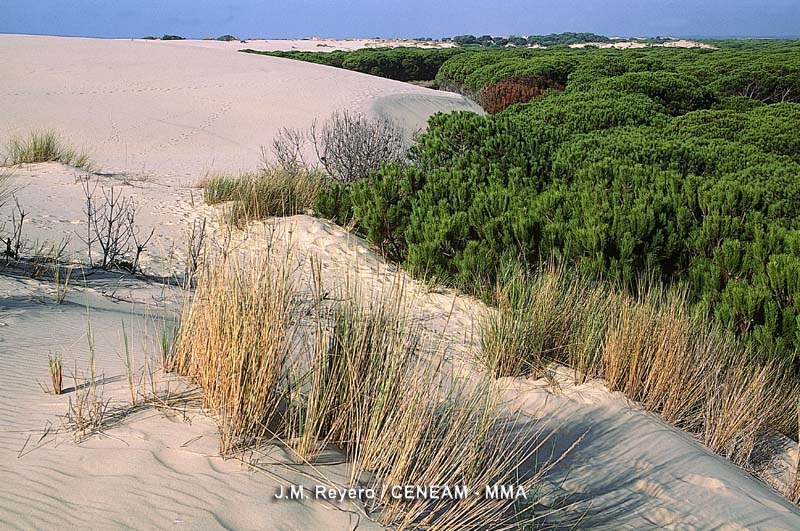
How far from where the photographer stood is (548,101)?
56.5ft

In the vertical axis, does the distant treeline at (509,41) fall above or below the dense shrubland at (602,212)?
above

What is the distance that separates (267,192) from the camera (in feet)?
30.9

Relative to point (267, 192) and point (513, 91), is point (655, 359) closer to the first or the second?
point (267, 192)

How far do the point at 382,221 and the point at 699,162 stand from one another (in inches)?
222

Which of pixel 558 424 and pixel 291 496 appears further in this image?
pixel 558 424

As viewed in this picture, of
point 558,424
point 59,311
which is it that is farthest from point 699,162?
point 59,311

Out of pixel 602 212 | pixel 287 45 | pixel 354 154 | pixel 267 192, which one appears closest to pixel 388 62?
pixel 287 45

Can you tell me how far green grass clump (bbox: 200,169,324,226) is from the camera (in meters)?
9.02

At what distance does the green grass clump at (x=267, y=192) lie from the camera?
9.02 m

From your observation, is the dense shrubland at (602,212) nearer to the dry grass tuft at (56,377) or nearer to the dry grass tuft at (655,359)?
the dry grass tuft at (655,359)

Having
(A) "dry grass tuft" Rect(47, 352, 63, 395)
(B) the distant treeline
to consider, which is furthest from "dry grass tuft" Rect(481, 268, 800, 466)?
(B) the distant treeline

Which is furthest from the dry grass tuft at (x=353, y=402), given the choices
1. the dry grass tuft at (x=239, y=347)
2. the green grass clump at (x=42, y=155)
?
the green grass clump at (x=42, y=155)

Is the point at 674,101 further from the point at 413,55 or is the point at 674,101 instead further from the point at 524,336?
the point at 413,55

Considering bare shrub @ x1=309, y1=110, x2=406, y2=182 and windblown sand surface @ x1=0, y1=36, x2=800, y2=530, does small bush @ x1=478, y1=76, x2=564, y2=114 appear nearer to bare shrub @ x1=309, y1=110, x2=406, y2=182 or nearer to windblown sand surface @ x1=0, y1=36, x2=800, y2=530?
bare shrub @ x1=309, y1=110, x2=406, y2=182
